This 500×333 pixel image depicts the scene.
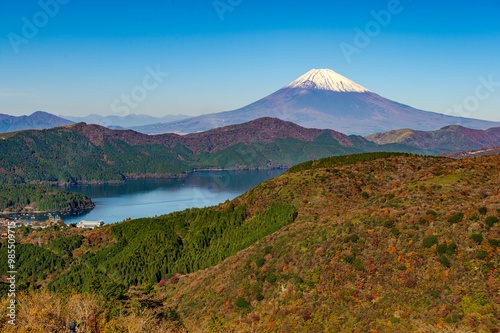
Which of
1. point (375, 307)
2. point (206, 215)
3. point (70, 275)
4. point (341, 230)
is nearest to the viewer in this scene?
point (375, 307)

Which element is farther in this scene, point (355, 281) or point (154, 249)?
point (154, 249)

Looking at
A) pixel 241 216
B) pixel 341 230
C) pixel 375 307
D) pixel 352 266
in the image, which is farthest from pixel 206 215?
pixel 375 307

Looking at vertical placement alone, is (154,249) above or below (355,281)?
below

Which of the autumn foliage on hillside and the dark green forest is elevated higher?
the autumn foliage on hillside

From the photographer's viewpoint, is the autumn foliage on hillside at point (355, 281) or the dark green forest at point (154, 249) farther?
the dark green forest at point (154, 249)

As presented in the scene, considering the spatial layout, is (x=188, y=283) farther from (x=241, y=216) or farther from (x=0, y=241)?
(x=0, y=241)

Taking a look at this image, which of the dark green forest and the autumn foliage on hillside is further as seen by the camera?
the dark green forest

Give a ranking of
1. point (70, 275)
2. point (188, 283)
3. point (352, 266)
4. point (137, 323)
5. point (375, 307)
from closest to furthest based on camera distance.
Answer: point (137, 323), point (375, 307), point (352, 266), point (188, 283), point (70, 275)

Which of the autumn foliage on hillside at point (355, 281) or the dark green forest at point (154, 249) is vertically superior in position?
the autumn foliage on hillside at point (355, 281)
